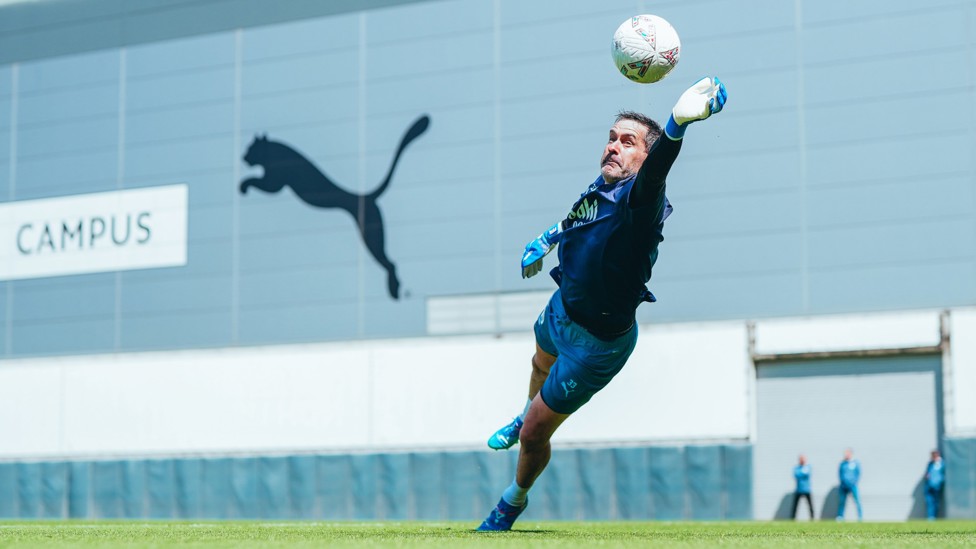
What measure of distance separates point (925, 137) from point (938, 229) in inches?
68.5

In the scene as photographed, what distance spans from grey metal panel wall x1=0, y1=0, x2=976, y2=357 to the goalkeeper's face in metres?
17.0

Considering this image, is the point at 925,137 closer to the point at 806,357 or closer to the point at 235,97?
the point at 806,357

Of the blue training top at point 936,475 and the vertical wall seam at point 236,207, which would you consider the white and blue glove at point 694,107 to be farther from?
the vertical wall seam at point 236,207

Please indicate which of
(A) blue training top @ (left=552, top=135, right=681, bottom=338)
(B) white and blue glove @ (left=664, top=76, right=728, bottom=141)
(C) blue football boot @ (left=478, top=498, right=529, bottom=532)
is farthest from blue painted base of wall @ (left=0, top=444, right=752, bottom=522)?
(B) white and blue glove @ (left=664, top=76, right=728, bottom=141)

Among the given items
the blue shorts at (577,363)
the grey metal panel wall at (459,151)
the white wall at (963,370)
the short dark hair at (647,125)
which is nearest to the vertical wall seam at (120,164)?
the grey metal panel wall at (459,151)

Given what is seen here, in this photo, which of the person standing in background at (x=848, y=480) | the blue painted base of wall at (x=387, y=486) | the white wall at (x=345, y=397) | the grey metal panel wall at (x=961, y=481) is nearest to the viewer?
the grey metal panel wall at (x=961, y=481)

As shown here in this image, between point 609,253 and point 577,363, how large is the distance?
69cm

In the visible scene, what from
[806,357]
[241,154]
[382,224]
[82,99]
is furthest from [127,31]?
[806,357]

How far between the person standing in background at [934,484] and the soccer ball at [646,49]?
677 inches

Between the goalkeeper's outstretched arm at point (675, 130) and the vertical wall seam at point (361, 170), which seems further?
the vertical wall seam at point (361, 170)

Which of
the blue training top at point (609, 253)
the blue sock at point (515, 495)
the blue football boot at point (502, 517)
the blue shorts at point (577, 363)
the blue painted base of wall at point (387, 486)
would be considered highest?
the blue training top at point (609, 253)

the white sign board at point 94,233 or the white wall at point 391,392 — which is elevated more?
the white sign board at point 94,233

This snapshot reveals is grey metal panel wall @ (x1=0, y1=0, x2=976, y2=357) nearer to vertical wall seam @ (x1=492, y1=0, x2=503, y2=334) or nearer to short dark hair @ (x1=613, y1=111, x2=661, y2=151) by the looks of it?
vertical wall seam @ (x1=492, y1=0, x2=503, y2=334)

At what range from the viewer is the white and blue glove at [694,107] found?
631 centimetres
